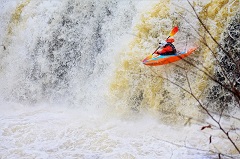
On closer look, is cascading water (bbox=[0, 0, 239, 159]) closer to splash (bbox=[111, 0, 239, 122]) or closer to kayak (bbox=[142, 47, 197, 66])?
splash (bbox=[111, 0, 239, 122])

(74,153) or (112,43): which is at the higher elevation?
(112,43)

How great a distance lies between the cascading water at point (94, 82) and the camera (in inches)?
181

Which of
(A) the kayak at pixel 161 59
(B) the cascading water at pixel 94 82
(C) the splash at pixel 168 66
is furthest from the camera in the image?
(C) the splash at pixel 168 66

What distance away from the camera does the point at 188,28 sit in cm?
521

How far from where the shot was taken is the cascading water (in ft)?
15.0

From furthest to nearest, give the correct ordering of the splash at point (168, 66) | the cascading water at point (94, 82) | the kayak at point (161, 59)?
the splash at point (168, 66)
the kayak at point (161, 59)
the cascading water at point (94, 82)

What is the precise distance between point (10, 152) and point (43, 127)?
2.97 ft

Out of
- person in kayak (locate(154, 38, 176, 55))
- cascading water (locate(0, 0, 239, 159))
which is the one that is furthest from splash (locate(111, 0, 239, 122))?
person in kayak (locate(154, 38, 176, 55))

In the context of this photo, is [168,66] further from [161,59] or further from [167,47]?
[167,47]

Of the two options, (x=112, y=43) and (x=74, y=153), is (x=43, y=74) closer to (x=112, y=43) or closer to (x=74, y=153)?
(x=112, y=43)

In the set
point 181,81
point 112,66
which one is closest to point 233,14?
point 181,81

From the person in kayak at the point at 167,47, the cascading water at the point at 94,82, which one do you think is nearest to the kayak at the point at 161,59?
the person in kayak at the point at 167,47

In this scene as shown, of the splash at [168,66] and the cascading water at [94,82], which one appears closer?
the cascading water at [94,82]

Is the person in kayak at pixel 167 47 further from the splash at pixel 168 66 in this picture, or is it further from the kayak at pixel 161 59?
the splash at pixel 168 66
